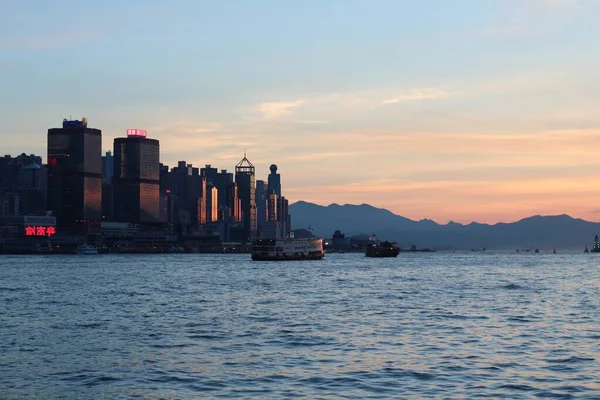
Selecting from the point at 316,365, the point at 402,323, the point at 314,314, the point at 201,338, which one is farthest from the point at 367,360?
the point at 314,314

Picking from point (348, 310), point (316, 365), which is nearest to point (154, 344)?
point (316, 365)

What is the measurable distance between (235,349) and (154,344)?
692 centimetres

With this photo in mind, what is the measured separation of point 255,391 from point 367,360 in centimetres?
1181

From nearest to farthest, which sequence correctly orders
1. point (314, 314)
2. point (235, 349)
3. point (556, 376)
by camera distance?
point (556, 376), point (235, 349), point (314, 314)

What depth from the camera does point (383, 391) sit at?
4281 centimetres

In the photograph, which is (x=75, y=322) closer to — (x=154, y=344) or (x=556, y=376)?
(x=154, y=344)

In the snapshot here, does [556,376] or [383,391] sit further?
[556,376]

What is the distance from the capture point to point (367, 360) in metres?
52.7

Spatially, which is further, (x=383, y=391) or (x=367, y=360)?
→ (x=367, y=360)

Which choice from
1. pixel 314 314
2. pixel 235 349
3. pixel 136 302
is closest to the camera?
pixel 235 349

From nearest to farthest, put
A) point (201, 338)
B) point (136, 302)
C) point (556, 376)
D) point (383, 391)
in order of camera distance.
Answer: point (383, 391)
point (556, 376)
point (201, 338)
point (136, 302)

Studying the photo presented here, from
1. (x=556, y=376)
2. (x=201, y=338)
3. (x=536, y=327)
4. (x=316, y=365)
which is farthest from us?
(x=536, y=327)

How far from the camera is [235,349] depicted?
5803cm

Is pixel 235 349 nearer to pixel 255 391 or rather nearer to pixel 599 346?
pixel 255 391
